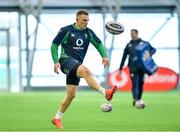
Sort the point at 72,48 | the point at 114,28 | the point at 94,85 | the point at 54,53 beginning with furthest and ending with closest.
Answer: the point at 114,28, the point at 72,48, the point at 54,53, the point at 94,85

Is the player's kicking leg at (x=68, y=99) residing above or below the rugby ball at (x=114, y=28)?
below

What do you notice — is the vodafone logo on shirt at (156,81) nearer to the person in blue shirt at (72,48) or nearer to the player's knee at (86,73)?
the person in blue shirt at (72,48)

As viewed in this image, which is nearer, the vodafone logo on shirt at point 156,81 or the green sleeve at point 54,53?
the green sleeve at point 54,53

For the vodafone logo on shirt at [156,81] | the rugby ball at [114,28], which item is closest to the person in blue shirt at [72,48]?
the rugby ball at [114,28]

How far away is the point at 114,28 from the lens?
13797 millimetres

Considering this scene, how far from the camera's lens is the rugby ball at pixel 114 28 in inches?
540


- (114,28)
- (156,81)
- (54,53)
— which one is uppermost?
(114,28)

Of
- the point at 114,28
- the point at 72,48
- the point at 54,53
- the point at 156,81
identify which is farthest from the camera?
the point at 156,81

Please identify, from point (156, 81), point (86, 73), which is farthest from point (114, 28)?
point (156, 81)

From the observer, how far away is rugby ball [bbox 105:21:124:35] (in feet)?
45.0

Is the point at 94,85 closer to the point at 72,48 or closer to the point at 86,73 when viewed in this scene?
the point at 86,73

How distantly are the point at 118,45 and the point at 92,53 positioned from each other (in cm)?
151

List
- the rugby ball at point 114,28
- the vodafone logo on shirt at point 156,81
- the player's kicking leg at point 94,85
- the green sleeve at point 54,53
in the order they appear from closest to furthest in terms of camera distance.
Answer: the player's kicking leg at point 94,85
the green sleeve at point 54,53
the rugby ball at point 114,28
the vodafone logo on shirt at point 156,81

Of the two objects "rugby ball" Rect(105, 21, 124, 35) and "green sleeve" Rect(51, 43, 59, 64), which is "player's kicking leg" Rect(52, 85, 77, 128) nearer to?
Answer: "green sleeve" Rect(51, 43, 59, 64)
